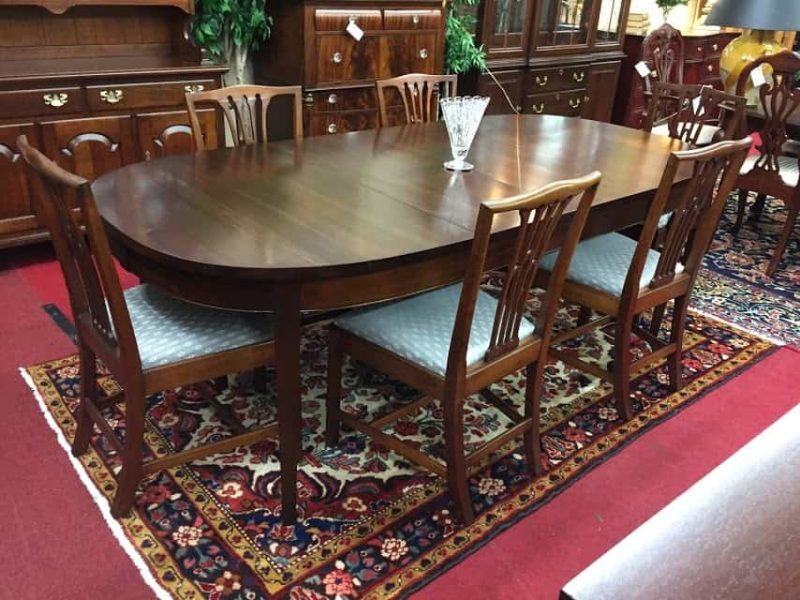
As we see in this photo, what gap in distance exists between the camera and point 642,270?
1992mm

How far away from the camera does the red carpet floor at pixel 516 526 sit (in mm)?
1538

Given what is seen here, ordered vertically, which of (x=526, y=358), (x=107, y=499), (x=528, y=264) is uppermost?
(x=528, y=264)

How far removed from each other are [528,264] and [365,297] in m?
0.37

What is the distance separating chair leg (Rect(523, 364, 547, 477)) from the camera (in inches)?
71.5

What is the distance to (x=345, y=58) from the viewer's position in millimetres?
3354

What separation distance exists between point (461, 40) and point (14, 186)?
2354 mm

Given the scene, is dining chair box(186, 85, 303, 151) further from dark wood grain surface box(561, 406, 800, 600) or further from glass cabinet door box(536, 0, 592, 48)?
glass cabinet door box(536, 0, 592, 48)

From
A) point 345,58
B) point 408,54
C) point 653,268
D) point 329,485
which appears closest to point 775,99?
point 653,268

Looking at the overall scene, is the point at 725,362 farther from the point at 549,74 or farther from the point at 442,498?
the point at 549,74

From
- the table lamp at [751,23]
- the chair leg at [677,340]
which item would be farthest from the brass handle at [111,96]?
the table lamp at [751,23]

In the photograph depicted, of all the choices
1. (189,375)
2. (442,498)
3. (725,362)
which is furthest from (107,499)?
(725,362)

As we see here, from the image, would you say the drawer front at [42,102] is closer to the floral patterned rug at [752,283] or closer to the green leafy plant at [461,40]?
the green leafy plant at [461,40]

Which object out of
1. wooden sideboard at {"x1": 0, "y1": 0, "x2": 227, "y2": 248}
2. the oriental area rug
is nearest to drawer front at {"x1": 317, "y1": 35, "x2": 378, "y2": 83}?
wooden sideboard at {"x1": 0, "y1": 0, "x2": 227, "y2": 248}

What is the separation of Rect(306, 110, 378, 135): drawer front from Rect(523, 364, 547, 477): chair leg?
6.69 ft
